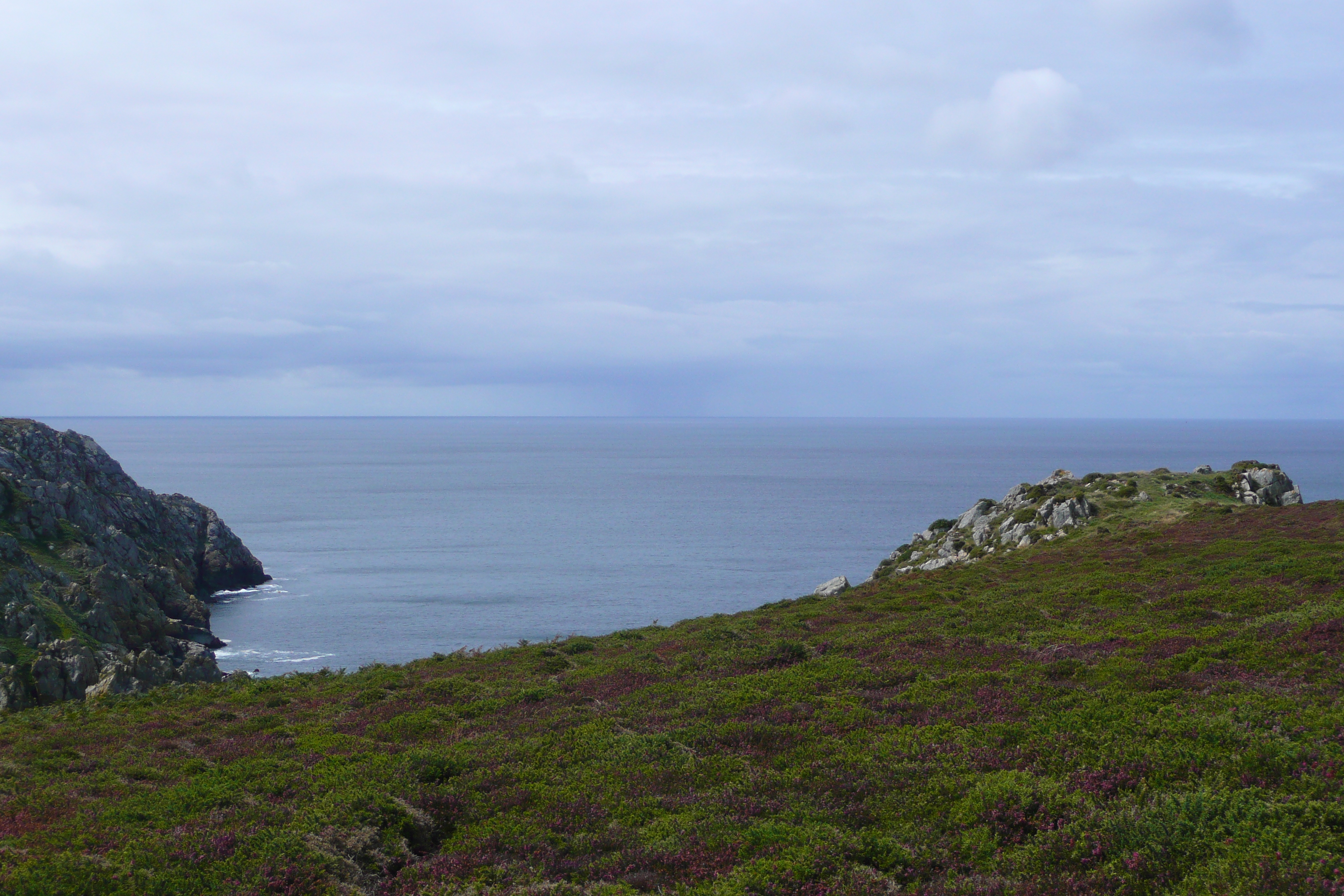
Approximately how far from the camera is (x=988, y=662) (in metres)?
24.6

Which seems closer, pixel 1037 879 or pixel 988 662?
pixel 1037 879

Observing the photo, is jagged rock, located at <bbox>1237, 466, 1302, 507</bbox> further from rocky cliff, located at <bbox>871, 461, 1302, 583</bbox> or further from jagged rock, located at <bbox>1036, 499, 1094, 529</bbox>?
jagged rock, located at <bbox>1036, 499, 1094, 529</bbox>

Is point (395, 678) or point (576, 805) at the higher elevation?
point (576, 805)

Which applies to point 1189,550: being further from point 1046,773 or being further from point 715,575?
point 715,575

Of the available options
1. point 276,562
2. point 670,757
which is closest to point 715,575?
point 276,562

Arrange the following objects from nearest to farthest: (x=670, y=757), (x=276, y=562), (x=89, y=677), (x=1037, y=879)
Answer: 1. (x=1037, y=879)
2. (x=670, y=757)
3. (x=89, y=677)
4. (x=276, y=562)

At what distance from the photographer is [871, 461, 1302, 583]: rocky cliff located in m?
59.8

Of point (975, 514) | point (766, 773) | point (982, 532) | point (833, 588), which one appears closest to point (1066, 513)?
point (982, 532)

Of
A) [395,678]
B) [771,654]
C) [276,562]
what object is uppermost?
[771,654]

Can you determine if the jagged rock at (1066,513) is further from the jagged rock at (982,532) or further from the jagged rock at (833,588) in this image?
the jagged rock at (833,588)

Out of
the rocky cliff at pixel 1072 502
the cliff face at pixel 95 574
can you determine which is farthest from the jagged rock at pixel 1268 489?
the cliff face at pixel 95 574

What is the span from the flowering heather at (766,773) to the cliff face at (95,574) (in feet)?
68.7

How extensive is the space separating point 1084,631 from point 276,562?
437 ft

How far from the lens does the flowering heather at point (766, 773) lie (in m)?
12.5
